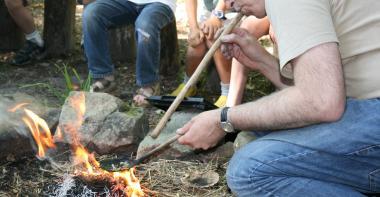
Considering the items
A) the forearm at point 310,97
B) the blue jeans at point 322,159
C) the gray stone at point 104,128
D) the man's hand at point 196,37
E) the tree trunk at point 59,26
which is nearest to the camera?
the forearm at point 310,97

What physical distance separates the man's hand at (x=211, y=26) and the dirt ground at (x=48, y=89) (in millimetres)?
712

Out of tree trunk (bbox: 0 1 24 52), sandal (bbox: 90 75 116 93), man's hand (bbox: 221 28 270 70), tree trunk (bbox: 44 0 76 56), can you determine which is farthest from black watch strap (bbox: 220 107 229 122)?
tree trunk (bbox: 0 1 24 52)

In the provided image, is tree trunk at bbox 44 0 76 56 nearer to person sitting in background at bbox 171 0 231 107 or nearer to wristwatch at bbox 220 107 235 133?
person sitting in background at bbox 171 0 231 107

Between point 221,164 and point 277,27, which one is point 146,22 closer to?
point 221,164

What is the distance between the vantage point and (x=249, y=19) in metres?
3.75

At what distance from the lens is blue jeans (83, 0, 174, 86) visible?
4.09 m

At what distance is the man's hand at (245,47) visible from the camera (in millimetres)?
2730

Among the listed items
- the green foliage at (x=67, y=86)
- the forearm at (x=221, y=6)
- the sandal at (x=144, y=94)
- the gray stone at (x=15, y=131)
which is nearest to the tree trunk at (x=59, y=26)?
the green foliage at (x=67, y=86)

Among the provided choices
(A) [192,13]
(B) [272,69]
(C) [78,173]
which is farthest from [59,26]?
(B) [272,69]

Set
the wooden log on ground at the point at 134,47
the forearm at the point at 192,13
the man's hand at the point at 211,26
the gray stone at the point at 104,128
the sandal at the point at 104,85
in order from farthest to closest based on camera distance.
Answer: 1. the wooden log on ground at the point at 134,47
2. the sandal at the point at 104,85
3. the forearm at the point at 192,13
4. the man's hand at the point at 211,26
5. the gray stone at the point at 104,128

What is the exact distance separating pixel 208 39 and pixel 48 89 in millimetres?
1557

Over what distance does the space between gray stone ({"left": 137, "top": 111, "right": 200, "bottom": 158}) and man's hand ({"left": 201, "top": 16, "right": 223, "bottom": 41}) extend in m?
0.78

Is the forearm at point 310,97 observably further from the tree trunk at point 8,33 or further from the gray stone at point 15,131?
the tree trunk at point 8,33

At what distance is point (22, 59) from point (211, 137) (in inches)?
133
